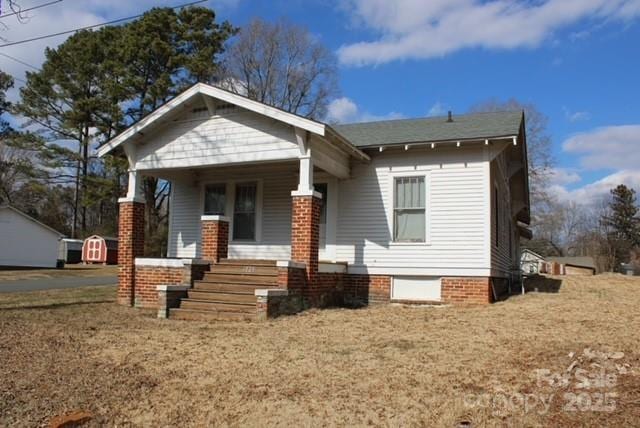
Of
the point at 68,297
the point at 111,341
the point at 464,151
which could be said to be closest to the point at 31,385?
the point at 111,341

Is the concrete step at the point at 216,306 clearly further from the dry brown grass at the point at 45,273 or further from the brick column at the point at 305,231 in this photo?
the dry brown grass at the point at 45,273

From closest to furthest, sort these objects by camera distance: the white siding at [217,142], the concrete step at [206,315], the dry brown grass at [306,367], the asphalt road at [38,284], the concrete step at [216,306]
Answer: the dry brown grass at [306,367] < the concrete step at [206,315] < the concrete step at [216,306] < the white siding at [217,142] < the asphalt road at [38,284]

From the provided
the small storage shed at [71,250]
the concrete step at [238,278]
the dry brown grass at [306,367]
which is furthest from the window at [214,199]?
the small storage shed at [71,250]

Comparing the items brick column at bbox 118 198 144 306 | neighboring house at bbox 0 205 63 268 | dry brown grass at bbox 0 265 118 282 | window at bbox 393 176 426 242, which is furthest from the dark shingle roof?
neighboring house at bbox 0 205 63 268

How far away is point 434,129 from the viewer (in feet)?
41.1

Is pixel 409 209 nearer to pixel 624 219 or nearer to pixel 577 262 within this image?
pixel 577 262

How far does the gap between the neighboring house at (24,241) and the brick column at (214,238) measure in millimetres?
26725

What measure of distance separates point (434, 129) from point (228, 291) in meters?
6.02

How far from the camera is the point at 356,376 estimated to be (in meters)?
5.46

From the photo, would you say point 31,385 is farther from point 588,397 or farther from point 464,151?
point 464,151

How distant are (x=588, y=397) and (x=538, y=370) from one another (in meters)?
0.83

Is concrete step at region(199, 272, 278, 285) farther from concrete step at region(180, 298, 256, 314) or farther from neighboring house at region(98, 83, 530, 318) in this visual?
concrete step at region(180, 298, 256, 314)

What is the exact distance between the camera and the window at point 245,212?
43.8 ft

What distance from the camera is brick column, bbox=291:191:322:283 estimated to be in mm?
10133
